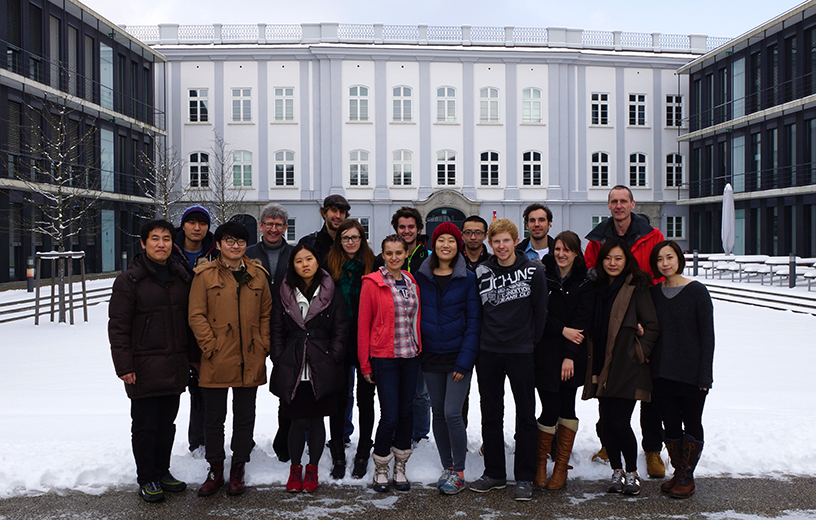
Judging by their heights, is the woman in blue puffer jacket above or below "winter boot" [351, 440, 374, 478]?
above

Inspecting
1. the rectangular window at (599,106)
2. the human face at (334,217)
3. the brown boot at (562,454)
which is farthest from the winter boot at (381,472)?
the rectangular window at (599,106)

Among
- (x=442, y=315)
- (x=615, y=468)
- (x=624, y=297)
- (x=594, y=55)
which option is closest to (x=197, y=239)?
(x=442, y=315)

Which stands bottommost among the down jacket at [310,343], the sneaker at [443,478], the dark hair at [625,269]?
the sneaker at [443,478]

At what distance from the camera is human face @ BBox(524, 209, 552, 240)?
491cm

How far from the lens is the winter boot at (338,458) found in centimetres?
448

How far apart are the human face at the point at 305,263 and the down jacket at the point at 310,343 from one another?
12 cm

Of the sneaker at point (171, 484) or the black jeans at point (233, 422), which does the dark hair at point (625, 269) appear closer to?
the black jeans at point (233, 422)

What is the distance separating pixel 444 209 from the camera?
32.2m

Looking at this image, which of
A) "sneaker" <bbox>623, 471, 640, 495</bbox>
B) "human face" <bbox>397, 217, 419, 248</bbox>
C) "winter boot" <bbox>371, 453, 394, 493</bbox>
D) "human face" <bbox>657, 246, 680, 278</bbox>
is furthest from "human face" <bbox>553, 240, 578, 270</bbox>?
"winter boot" <bbox>371, 453, 394, 493</bbox>

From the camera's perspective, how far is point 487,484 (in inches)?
168

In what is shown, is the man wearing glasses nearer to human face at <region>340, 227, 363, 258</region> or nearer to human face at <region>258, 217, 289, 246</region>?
human face at <region>340, 227, 363, 258</region>

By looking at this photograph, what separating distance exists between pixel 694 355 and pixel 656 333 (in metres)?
0.28

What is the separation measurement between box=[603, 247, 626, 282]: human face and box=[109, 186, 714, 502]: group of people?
0.01 m

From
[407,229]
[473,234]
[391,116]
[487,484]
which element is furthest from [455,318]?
[391,116]
